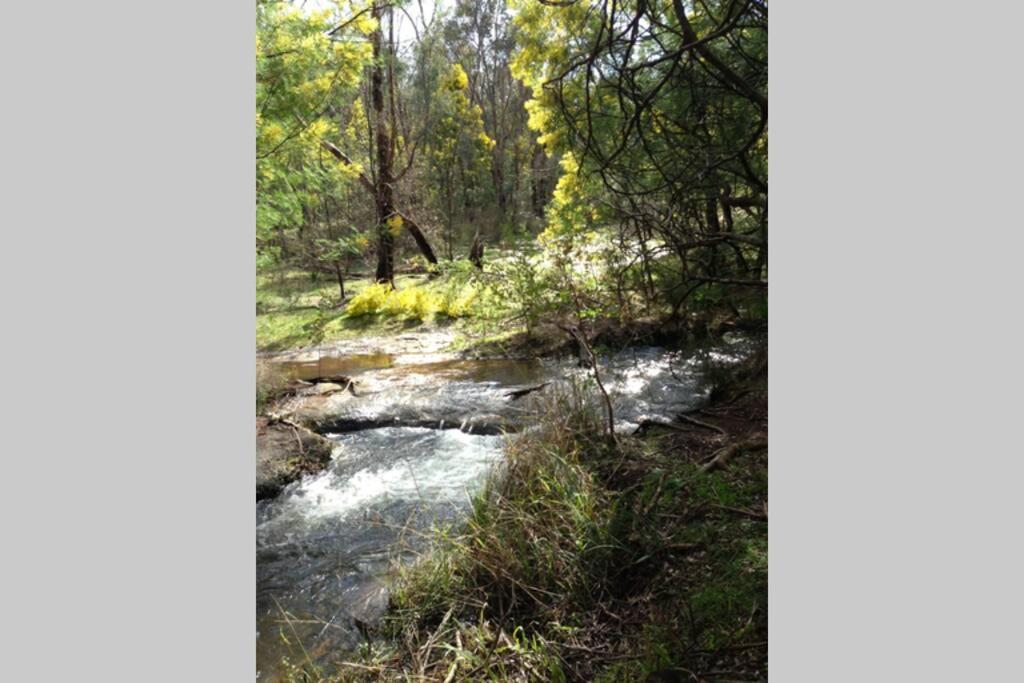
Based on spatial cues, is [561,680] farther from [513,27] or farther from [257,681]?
[513,27]

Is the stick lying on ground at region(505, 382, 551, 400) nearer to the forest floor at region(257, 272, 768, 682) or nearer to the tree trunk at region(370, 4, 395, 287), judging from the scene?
the forest floor at region(257, 272, 768, 682)

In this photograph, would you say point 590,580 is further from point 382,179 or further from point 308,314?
point 308,314

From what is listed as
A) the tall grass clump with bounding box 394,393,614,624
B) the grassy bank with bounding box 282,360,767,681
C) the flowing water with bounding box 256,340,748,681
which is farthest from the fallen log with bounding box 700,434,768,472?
the flowing water with bounding box 256,340,748,681

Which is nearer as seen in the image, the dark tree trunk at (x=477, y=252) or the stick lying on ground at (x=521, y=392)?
the stick lying on ground at (x=521, y=392)

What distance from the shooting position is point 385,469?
11.6 ft

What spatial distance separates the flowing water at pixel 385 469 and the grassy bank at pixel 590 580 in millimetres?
207

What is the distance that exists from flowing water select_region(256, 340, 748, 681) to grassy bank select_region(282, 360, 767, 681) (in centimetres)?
21

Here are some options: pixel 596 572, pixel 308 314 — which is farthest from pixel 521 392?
pixel 308 314

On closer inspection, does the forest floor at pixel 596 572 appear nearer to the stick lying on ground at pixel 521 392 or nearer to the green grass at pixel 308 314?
the stick lying on ground at pixel 521 392

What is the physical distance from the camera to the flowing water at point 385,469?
2.34 metres

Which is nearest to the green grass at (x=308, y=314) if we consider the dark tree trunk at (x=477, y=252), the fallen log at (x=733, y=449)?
the dark tree trunk at (x=477, y=252)

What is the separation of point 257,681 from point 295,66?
2307mm

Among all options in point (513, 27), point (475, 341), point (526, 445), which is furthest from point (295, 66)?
point (475, 341)

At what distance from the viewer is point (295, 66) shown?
2.63m
